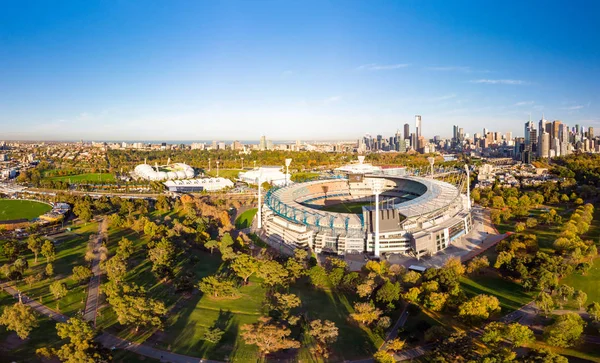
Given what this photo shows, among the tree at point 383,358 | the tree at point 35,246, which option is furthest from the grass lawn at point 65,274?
the tree at point 383,358

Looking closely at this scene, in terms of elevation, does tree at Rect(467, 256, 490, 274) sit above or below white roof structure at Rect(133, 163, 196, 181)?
below

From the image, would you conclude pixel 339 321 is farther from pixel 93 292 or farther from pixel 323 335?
pixel 93 292

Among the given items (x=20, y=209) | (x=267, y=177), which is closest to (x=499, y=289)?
(x=267, y=177)

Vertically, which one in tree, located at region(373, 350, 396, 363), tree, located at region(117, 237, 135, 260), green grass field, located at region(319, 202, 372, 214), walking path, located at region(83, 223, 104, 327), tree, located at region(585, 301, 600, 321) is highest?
tree, located at region(117, 237, 135, 260)

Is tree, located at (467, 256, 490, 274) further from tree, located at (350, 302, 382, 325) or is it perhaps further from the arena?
the arena

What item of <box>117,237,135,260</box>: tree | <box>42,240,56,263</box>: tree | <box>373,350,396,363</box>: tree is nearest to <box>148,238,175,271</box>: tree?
<box>117,237,135,260</box>: tree
